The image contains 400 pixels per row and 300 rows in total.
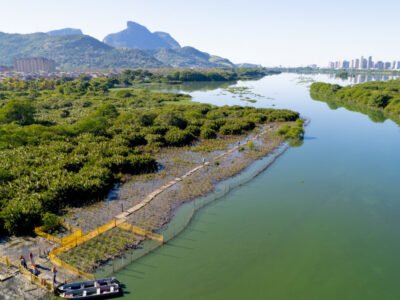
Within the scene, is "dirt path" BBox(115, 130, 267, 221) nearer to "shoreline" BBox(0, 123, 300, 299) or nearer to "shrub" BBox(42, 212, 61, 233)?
"shoreline" BBox(0, 123, 300, 299)

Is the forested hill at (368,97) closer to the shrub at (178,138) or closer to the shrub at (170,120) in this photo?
the shrub at (170,120)

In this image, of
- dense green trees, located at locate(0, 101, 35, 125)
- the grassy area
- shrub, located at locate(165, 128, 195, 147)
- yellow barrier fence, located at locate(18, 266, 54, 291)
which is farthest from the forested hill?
yellow barrier fence, located at locate(18, 266, 54, 291)

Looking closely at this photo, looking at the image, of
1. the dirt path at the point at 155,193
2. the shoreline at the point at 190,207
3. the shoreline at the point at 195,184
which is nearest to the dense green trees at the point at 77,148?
the shoreline at the point at 195,184

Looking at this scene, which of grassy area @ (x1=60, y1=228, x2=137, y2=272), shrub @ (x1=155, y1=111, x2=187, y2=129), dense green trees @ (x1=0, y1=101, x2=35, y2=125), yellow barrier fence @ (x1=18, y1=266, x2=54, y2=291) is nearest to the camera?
yellow barrier fence @ (x1=18, y1=266, x2=54, y2=291)

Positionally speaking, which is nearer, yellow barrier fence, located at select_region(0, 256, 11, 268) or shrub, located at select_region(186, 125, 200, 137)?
yellow barrier fence, located at select_region(0, 256, 11, 268)

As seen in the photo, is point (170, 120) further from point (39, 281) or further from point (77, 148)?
point (39, 281)

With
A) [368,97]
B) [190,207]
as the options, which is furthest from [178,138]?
[368,97]

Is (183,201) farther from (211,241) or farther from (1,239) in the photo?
(1,239)

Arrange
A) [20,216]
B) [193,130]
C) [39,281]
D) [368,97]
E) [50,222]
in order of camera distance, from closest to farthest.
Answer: [39,281] < [20,216] < [50,222] < [193,130] < [368,97]

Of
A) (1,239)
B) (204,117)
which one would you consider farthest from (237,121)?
(1,239)
